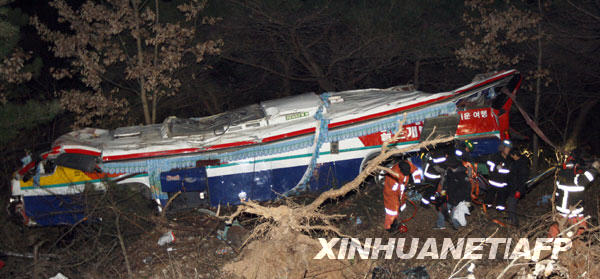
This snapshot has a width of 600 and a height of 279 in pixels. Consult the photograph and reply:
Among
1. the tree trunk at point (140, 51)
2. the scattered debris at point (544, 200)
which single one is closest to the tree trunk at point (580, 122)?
the scattered debris at point (544, 200)

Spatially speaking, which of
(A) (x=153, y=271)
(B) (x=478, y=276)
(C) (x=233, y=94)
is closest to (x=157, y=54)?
(C) (x=233, y=94)

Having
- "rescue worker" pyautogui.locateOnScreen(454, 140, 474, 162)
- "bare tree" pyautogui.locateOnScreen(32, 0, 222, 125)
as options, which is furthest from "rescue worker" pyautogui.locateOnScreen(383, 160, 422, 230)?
"bare tree" pyautogui.locateOnScreen(32, 0, 222, 125)

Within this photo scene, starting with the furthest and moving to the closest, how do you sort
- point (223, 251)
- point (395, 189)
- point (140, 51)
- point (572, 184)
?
point (140, 51), point (395, 189), point (223, 251), point (572, 184)

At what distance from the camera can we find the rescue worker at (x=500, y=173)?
6.61 m

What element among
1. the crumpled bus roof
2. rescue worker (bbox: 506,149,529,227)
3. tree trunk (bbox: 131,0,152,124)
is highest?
tree trunk (bbox: 131,0,152,124)

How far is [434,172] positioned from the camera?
686 centimetres

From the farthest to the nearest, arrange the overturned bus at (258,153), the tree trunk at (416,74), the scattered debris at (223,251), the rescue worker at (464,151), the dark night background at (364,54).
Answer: the tree trunk at (416,74) → the dark night background at (364,54) → the overturned bus at (258,153) → the rescue worker at (464,151) → the scattered debris at (223,251)

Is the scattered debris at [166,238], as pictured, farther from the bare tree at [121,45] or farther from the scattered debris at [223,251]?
the bare tree at [121,45]

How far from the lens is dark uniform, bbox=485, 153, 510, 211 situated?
6609 mm

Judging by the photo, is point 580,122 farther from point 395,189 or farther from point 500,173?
point 395,189

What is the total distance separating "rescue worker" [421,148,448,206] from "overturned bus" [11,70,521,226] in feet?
2.38

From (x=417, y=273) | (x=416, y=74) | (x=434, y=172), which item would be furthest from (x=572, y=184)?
(x=416, y=74)

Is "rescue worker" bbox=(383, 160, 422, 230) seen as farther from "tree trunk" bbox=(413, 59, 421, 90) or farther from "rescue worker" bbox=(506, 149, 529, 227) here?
"tree trunk" bbox=(413, 59, 421, 90)

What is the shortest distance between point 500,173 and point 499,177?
65 millimetres
